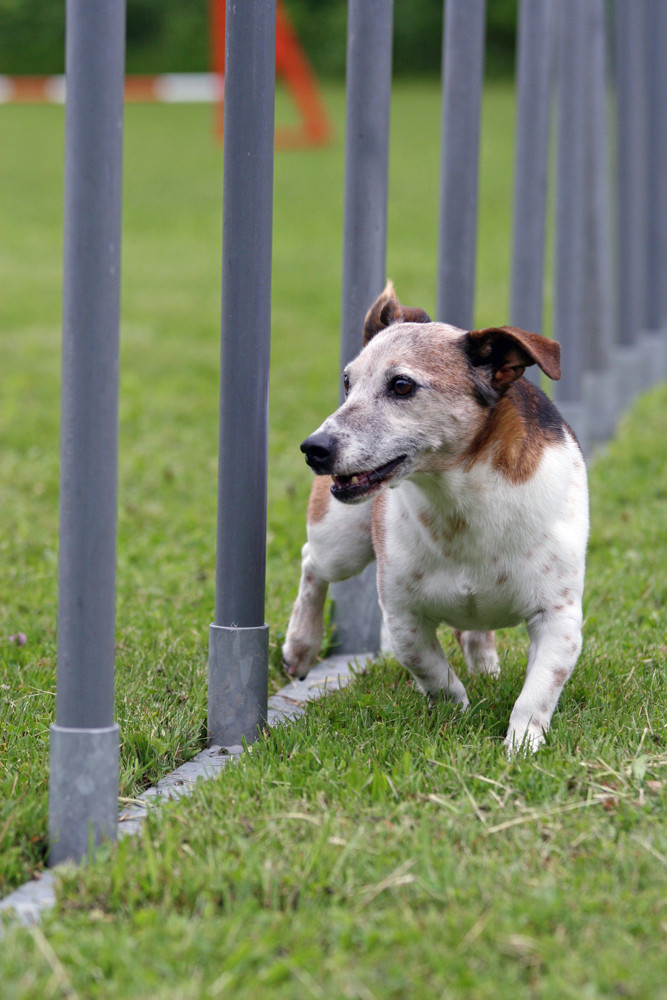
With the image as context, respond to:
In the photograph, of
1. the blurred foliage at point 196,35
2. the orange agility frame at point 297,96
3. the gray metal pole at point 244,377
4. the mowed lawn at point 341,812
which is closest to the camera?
the mowed lawn at point 341,812

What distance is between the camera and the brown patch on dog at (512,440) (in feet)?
11.8

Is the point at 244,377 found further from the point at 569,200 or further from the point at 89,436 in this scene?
the point at 569,200

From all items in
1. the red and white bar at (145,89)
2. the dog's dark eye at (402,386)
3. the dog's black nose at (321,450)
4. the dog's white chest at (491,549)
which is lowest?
the dog's white chest at (491,549)

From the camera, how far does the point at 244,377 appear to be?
3771 mm

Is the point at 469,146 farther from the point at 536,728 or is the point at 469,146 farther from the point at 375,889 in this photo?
the point at 375,889

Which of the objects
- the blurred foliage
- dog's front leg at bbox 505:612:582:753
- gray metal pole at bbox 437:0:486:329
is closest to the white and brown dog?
dog's front leg at bbox 505:612:582:753

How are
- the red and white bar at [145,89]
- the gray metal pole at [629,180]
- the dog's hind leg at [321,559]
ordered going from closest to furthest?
1. the dog's hind leg at [321,559]
2. the gray metal pole at [629,180]
3. the red and white bar at [145,89]

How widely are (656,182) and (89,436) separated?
11.3 metres

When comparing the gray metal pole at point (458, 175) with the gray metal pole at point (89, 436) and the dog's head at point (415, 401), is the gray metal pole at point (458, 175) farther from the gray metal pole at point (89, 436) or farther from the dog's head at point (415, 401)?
the gray metal pole at point (89, 436)

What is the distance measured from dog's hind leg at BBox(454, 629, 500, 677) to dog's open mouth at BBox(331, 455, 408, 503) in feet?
3.76

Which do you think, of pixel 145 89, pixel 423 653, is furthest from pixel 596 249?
pixel 145 89

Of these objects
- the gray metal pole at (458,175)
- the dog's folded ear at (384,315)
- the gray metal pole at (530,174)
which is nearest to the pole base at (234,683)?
the dog's folded ear at (384,315)

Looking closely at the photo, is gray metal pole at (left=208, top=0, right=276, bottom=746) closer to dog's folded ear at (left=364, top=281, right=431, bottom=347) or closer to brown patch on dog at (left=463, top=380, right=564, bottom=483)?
dog's folded ear at (left=364, top=281, right=431, bottom=347)

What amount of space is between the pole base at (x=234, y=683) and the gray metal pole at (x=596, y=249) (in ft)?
19.2
